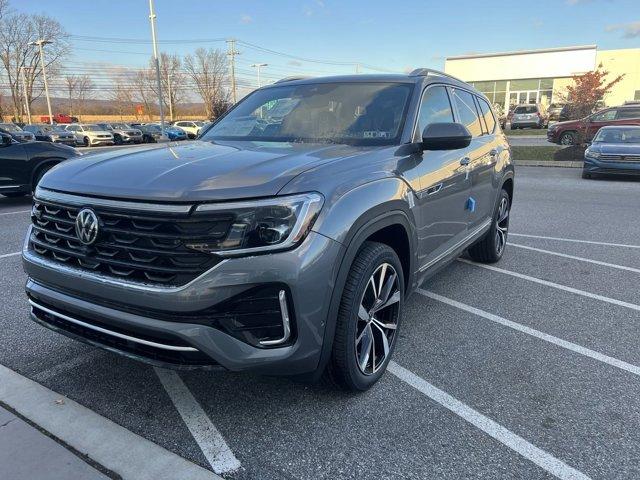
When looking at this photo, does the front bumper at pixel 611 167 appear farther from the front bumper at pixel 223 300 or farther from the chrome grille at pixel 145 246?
the chrome grille at pixel 145 246

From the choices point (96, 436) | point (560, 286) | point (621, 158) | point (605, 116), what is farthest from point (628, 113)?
point (96, 436)

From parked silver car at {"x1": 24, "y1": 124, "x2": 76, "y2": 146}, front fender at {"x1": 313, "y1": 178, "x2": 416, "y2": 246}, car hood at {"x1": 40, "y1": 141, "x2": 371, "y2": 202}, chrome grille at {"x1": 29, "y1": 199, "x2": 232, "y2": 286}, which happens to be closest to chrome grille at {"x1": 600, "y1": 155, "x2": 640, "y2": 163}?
front fender at {"x1": 313, "y1": 178, "x2": 416, "y2": 246}

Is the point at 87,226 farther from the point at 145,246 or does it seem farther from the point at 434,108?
the point at 434,108

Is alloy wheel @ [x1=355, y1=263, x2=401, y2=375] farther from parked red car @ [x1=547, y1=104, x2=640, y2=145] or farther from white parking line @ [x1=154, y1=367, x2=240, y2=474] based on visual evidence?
parked red car @ [x1=547, y1=104, x2=640, y2=145]

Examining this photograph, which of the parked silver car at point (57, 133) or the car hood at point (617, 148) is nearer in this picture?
the car hood at point (617, 148)

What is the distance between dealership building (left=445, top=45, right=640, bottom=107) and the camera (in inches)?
2058

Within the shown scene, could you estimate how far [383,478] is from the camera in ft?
7.63

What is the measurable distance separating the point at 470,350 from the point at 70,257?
103 inches

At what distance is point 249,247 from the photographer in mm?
2283

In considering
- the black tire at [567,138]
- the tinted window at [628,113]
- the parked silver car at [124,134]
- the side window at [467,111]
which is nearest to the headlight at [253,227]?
the side window at [467,111]

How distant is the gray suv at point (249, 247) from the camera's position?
90.2 inches

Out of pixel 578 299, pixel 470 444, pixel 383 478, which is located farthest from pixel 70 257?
pixel 578 299

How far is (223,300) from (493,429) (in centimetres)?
156

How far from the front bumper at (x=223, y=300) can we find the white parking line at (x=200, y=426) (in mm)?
470
